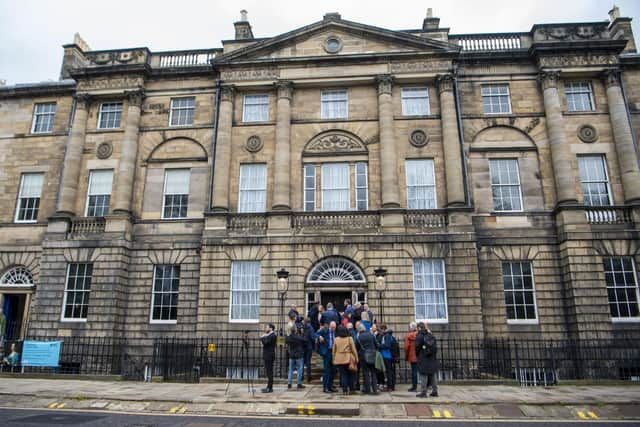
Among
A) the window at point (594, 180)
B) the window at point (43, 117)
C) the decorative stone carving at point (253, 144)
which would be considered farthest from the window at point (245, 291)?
the window at point (594, 180)

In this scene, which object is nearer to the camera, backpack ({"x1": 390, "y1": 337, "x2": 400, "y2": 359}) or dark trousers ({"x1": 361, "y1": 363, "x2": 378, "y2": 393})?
dark trousers ({"x1": 361, "y1": 363, "x2": 378, "y2": 393})

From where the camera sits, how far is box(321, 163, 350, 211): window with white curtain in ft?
70.1

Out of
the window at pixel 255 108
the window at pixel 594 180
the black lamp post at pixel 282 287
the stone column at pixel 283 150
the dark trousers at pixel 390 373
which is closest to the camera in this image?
the dark trousers at pixel 390 373

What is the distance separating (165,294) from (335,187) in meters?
9.37

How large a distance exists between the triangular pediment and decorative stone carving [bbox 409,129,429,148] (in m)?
4.18

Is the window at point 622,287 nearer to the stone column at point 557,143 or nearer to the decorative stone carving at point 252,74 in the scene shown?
the stone column at point 557,143

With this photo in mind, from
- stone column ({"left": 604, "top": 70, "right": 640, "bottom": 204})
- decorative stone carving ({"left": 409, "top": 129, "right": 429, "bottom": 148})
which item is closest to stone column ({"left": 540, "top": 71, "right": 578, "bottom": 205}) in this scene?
stone column ({"left": 604, "top": 70, "right": 640, "bottom": 204})

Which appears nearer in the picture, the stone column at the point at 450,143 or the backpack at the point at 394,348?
the backpack at the point at 394,348

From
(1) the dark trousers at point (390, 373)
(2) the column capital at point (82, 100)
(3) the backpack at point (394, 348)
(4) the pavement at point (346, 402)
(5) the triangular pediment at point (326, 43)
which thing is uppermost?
(5) the triangular pediment at point (326, 43)

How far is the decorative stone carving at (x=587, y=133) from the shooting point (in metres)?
21.4

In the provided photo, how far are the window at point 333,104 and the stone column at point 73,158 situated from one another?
1215cm

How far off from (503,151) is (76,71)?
2179 cm

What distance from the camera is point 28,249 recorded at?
22.8 meters

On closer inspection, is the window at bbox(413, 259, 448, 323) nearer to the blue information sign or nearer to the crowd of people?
the crowd of people
